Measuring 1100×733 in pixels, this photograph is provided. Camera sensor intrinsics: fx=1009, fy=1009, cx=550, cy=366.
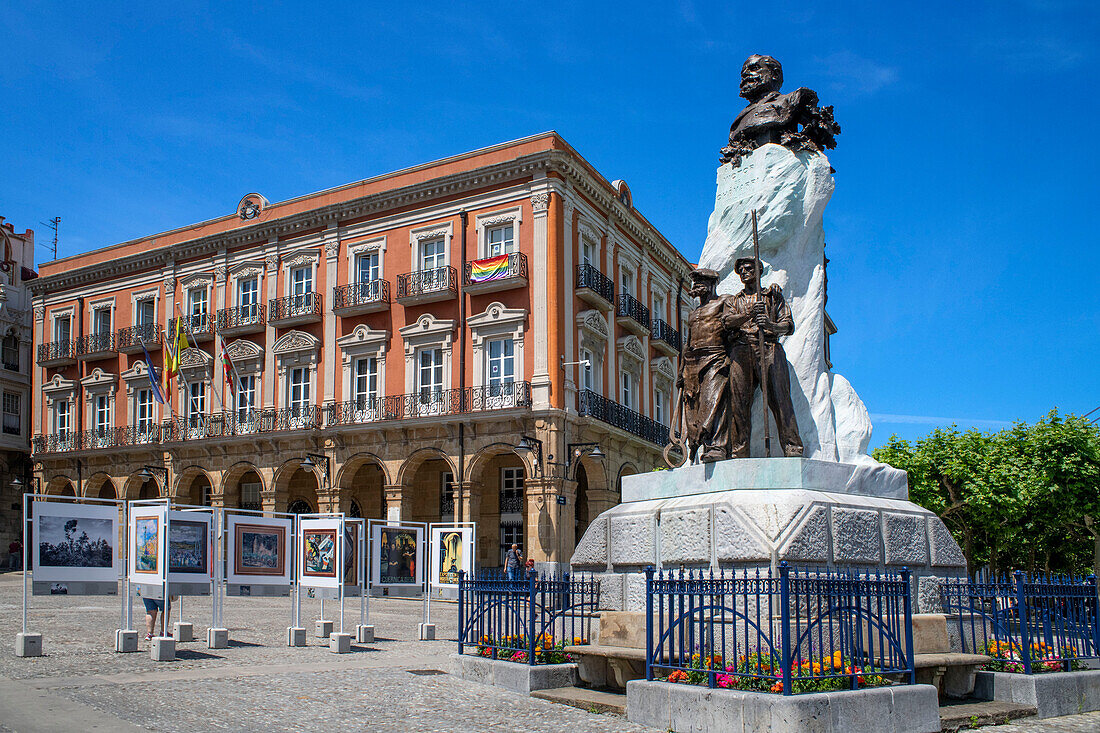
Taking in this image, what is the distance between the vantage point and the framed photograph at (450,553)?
17766mm

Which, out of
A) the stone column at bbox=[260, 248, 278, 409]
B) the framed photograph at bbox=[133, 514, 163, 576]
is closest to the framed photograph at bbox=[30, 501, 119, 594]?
the framed photograph at bbox=[133, 514, 163, 576]

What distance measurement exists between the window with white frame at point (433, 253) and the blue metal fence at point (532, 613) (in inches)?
925

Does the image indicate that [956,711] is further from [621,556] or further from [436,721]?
[436,721]

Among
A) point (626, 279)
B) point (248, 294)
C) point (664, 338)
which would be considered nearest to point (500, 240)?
point (626, 279)

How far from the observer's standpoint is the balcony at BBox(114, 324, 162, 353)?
1511 inches

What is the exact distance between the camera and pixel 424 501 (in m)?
34.2

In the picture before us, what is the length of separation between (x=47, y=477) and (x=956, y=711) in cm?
4028

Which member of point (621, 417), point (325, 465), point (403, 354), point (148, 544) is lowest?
point (148, 544)

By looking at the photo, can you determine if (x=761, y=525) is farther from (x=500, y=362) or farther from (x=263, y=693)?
(x=500, y=362)

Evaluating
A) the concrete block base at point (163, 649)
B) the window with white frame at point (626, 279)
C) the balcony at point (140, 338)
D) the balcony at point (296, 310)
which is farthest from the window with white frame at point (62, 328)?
the concrete block base at point (163, 649)

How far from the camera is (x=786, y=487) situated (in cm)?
802

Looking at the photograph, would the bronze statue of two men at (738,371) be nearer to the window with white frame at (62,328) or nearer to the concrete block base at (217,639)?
the concrete block base at (217,639)

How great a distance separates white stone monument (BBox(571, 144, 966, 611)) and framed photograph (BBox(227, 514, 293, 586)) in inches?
275

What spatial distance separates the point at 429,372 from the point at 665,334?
33.7 feet
